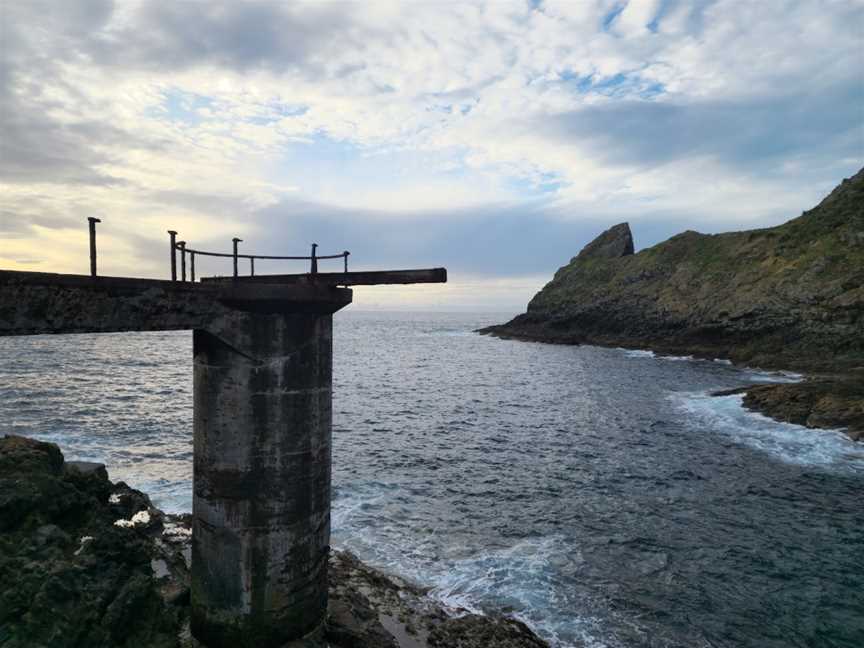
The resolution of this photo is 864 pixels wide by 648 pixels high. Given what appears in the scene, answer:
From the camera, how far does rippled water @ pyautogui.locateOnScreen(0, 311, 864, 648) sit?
41.0 ft

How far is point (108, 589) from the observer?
29.0 ft

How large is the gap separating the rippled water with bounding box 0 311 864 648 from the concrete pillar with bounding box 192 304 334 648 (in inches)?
224

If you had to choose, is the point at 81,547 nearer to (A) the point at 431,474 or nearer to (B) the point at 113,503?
(B) the point at 113,503

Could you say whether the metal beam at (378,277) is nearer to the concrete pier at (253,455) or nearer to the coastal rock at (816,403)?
the concrete pier at (253,455)

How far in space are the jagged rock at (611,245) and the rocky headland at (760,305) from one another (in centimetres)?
908

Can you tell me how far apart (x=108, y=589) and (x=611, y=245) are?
109m

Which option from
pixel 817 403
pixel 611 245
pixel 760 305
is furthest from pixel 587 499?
pixel 611 245

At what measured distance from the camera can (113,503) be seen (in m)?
15.5

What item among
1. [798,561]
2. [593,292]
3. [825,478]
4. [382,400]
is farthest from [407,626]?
[593,292]

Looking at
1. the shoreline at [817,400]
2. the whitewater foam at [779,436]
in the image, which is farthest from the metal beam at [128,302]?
the shoreline at [817,400]

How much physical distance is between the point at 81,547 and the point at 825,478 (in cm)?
2538

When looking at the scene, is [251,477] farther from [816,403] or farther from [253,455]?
[816,403]

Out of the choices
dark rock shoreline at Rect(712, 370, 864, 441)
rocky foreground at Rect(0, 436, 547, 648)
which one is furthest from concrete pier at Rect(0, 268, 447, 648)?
dark rock shoreline at Rect(712, 370, 864, 441)

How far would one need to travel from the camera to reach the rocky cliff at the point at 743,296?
48.7 metres
